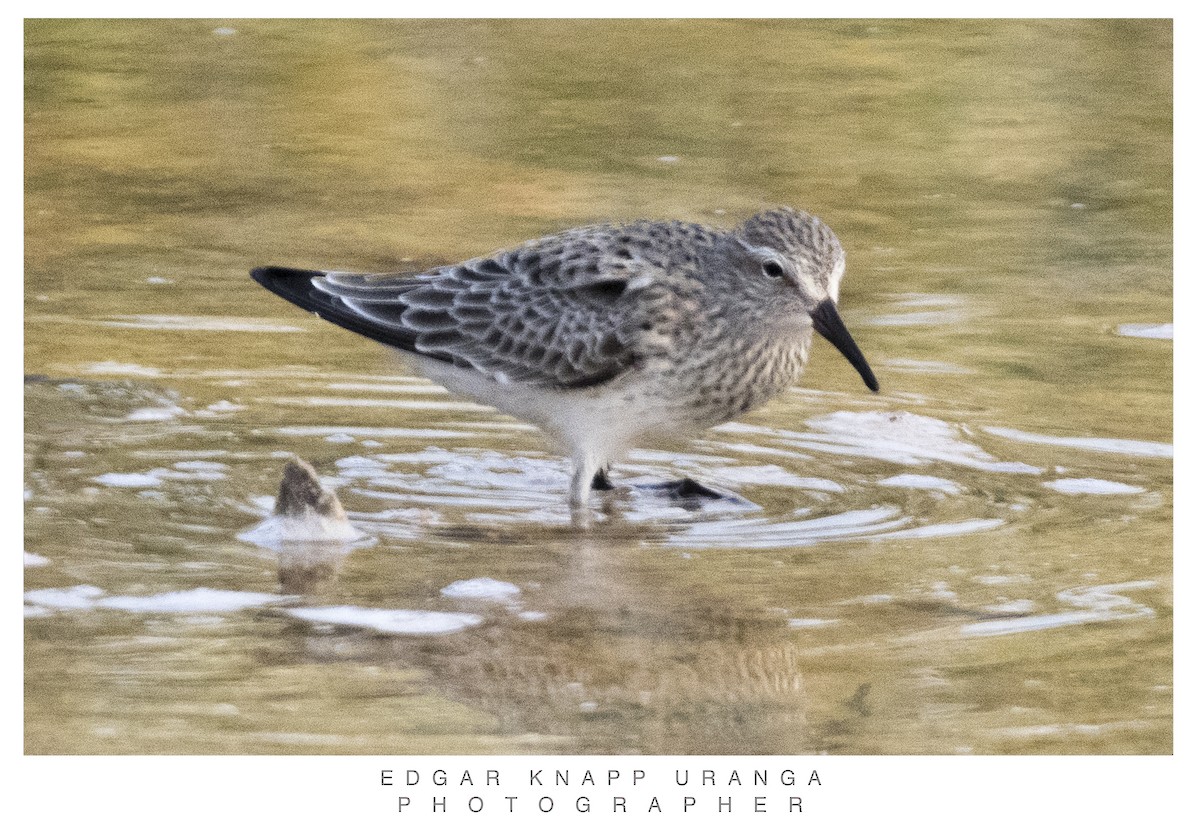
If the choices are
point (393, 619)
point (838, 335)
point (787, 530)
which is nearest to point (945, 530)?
point (787, 530)

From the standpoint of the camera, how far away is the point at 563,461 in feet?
27.6

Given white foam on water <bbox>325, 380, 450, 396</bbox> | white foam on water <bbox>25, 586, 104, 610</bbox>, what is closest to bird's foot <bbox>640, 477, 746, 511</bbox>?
white foam on water <bbox>325, 380, 450, 396</bbox>

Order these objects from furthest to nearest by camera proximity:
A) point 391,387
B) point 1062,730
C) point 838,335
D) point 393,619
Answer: point 391,387
point 838,335
point 393,619
point 1062,730

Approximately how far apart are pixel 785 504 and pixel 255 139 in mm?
6569

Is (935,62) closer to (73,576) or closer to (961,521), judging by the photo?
(961,521)

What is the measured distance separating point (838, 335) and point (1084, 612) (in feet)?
5.30

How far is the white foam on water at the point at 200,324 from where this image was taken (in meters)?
10.0

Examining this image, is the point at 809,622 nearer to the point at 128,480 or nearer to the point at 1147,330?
the point at 128,480

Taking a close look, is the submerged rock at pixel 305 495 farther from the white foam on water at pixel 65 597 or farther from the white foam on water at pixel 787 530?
the white foam on water at pixel 787 530

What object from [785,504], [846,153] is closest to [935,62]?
[846,153]

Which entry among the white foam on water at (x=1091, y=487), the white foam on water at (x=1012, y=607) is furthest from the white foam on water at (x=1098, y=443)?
the white foam on water at (x=1012, y=607)

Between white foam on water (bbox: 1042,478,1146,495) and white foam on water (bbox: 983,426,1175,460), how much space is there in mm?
422

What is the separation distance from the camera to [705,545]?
7160 millimetres

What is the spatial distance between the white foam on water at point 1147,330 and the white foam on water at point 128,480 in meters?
5.36
